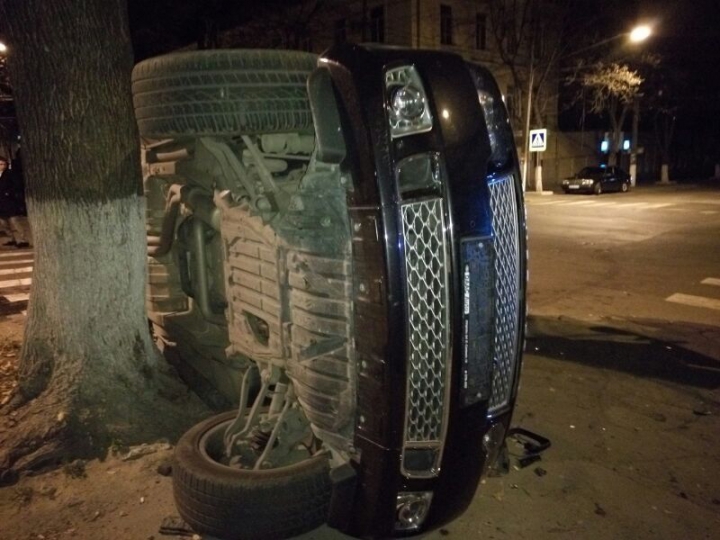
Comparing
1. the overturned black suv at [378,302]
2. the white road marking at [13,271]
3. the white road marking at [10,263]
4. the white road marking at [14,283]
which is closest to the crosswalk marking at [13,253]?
the white road marking at [10,263]

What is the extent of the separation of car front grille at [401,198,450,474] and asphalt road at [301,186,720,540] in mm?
1109

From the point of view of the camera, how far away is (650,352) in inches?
236

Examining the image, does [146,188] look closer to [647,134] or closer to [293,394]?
[293,394]

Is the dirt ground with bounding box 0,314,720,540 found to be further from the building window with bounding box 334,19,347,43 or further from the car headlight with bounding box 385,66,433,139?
the building window with bounding box 334,19,347,43

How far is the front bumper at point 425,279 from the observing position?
208cm

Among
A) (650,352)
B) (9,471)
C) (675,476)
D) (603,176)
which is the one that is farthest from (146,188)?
(603,176)

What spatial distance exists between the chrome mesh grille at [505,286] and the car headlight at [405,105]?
37 cm

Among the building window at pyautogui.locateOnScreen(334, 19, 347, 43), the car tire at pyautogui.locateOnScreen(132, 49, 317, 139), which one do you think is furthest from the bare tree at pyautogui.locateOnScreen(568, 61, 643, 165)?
the car tire at pyautogui.locateOnScreen(132, 49, 317, 139)

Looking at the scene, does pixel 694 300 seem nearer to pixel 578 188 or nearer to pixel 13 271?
pixel 13 271

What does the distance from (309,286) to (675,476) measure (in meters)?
2.61

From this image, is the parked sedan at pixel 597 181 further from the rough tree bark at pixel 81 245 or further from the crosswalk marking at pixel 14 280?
the rough tree bark at pixel 81 245

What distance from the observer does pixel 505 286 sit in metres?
2.31

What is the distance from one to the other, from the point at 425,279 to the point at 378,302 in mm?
175

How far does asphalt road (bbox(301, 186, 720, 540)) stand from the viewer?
3.12m
